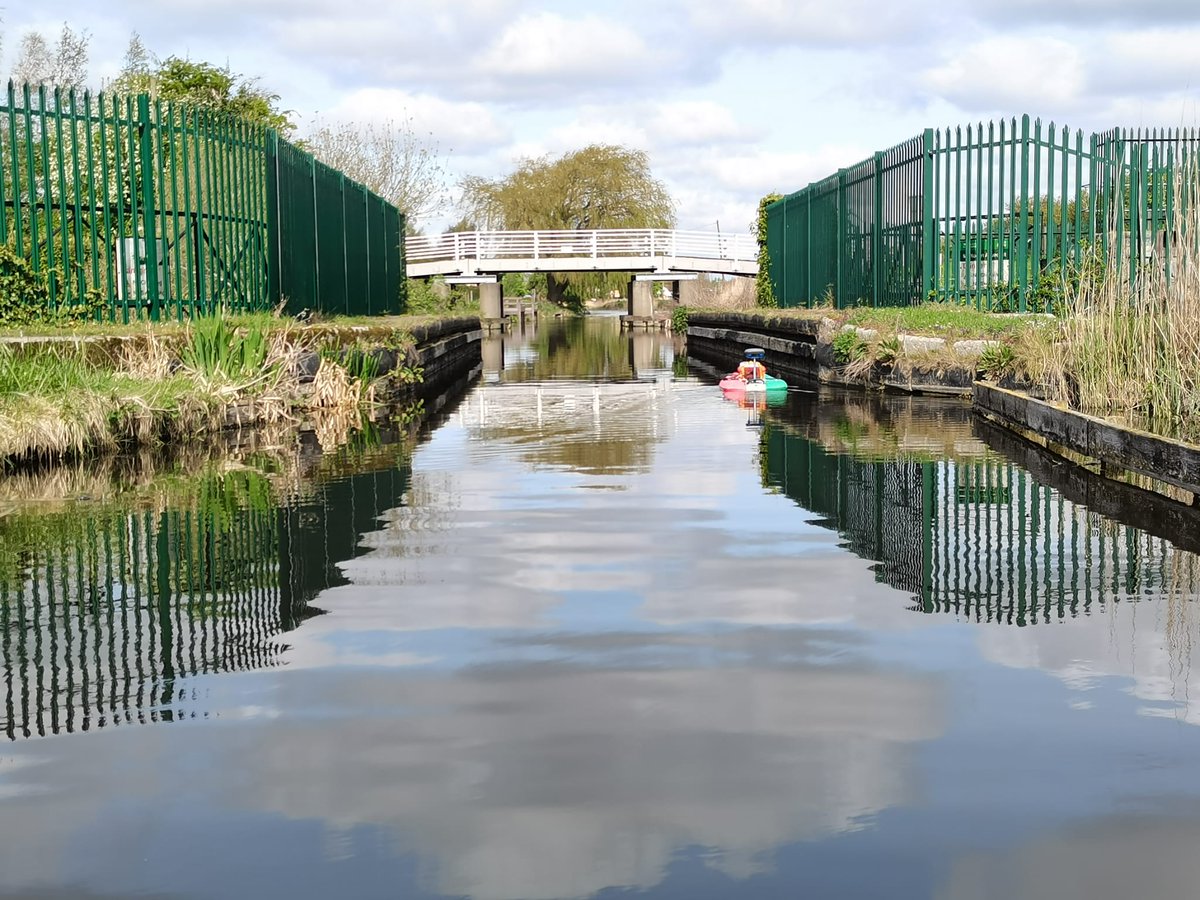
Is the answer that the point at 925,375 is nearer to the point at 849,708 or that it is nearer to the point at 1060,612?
the point at 1060,612

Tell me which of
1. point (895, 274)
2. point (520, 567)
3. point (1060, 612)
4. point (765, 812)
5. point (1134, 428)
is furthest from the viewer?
point (895, 274)

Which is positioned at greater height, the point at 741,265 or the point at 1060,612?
the point at 741,265

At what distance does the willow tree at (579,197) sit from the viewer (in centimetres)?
7081

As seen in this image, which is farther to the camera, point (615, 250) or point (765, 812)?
point (615, 250)

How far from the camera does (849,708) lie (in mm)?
4152

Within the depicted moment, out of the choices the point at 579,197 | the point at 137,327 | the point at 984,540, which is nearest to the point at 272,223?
the point at 137,327

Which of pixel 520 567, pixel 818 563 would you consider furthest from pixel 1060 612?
pixel 520 567

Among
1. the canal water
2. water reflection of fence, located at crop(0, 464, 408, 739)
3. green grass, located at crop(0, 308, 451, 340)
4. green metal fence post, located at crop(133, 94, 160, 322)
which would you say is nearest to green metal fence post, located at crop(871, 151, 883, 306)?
green grass, located at crop(0, 308, 451, 340)

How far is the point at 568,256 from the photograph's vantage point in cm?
6153

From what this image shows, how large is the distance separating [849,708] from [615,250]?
5812 centimetres

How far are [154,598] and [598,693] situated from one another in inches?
85.6

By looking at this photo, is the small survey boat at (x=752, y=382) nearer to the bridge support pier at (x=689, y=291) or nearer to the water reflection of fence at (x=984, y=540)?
the water reflection of fence at (x=984, y=540)

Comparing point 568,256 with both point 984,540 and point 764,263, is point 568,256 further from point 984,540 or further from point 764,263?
point 984,540

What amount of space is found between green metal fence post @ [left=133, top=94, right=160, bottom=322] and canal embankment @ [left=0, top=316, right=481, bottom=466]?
1052 millimetres
